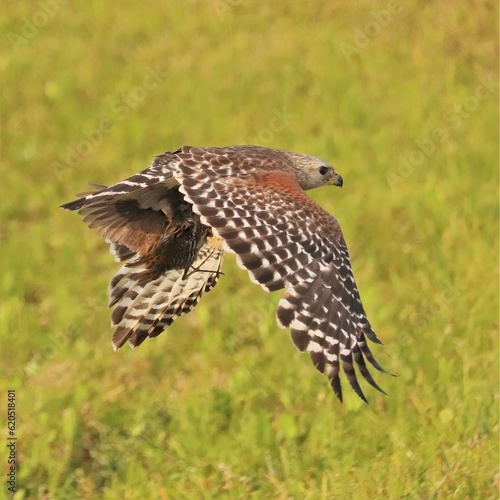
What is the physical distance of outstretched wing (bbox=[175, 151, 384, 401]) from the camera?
6.60 metres

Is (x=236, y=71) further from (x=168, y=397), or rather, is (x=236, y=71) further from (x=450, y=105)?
(x=168, y=397)

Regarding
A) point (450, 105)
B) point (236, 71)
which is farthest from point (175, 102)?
point (450, 105)

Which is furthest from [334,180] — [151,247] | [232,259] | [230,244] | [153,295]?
[232,259]

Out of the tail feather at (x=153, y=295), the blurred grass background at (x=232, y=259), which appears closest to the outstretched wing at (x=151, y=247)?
the tail feather at (x=153, y=295)

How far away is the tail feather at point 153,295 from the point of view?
8203mm

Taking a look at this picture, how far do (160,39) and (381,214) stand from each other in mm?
5607

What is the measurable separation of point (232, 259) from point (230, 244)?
5010mm

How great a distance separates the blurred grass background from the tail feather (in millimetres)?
750

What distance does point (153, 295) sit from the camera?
836cm

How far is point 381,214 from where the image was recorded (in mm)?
11656

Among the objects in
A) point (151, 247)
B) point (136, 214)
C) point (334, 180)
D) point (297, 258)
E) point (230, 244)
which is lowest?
point (297, 258)

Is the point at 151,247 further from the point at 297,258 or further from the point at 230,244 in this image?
the point at 297,258

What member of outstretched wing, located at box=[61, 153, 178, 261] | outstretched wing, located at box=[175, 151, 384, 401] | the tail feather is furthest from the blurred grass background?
outstretched wing, located at box=[61, 153, 178, 261]

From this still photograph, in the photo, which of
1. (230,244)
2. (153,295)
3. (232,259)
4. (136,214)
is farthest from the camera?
(232,259)
